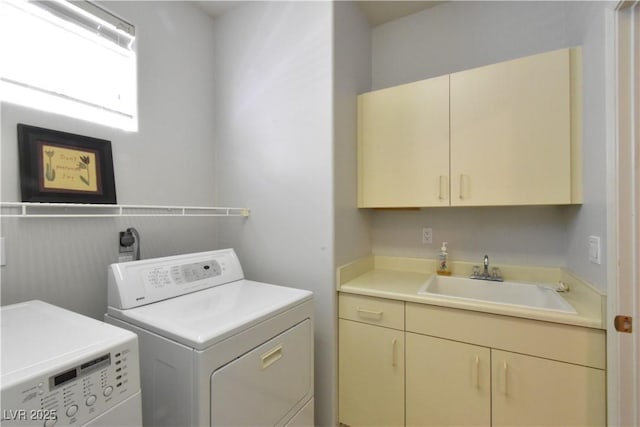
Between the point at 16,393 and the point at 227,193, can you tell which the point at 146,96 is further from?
the point at 16,393

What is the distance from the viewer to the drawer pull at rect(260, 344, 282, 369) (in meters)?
1.12

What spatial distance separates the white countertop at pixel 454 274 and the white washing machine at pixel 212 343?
0.43 meters

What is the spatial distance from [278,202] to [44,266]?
3.79ft

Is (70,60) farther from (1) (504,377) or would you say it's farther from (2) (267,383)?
(1) (504,377)

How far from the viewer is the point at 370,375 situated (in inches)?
62.2

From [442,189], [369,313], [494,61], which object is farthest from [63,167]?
[494,61]

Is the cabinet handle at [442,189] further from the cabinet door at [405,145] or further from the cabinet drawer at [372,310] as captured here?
the cabinet drawer at [372,310]

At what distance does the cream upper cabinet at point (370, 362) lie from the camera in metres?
1.51

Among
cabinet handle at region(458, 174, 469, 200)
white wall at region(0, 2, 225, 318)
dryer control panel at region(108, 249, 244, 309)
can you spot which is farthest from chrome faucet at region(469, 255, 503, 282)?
white wall at region(0, 2, 225, 318)

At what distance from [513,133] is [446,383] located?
4.38 feet

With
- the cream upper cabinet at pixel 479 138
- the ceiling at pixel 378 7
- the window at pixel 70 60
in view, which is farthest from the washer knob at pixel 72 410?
the ceiling at pixel 378 7

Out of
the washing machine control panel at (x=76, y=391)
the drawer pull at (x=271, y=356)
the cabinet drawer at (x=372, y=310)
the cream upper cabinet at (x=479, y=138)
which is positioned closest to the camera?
the washing machine control panel at (x=76, y=391)

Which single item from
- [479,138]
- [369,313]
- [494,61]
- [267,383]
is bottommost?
[267,383]

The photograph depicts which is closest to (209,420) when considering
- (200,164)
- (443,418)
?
(443,418)
